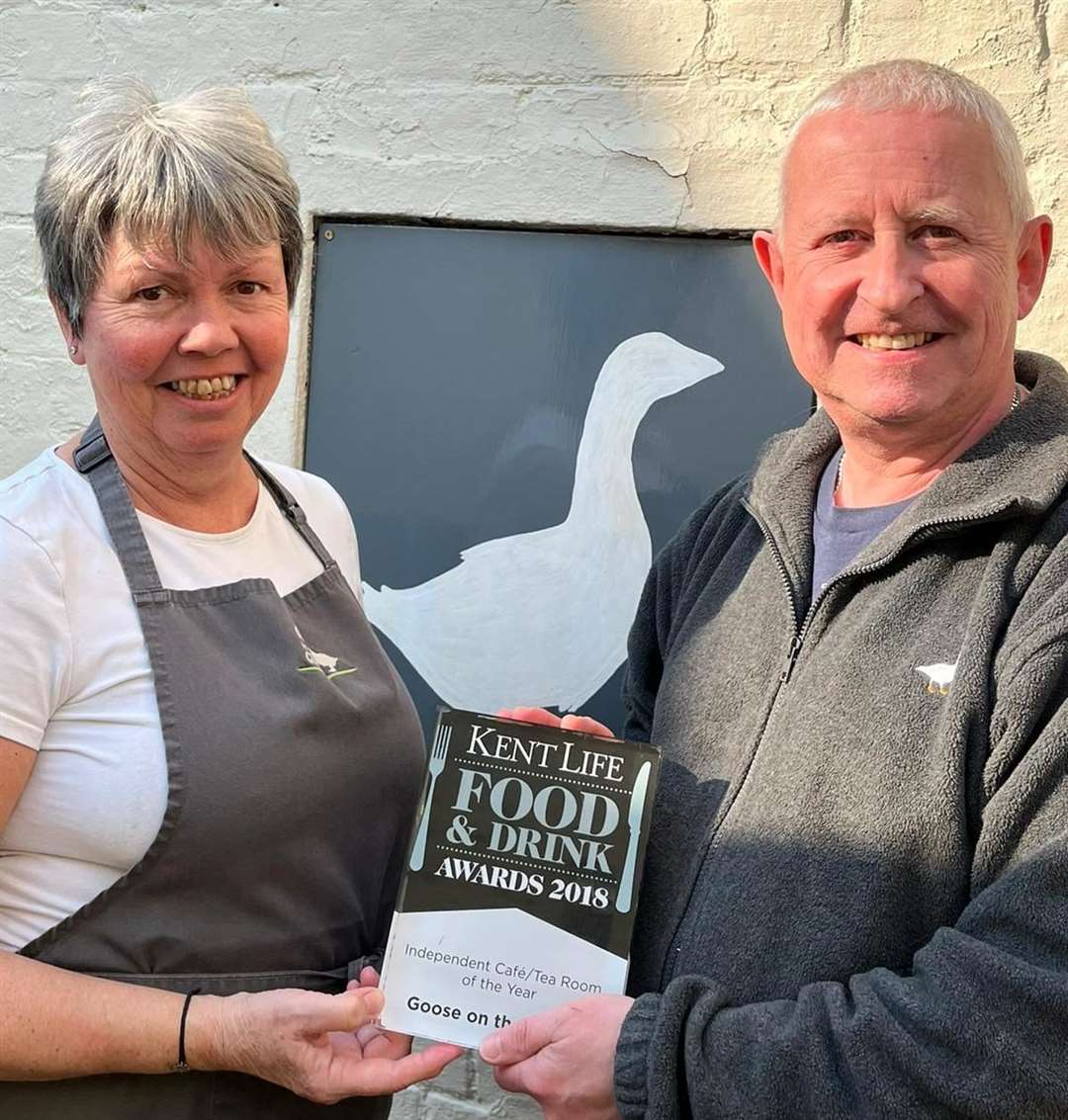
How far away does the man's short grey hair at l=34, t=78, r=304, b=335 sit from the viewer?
1.70m

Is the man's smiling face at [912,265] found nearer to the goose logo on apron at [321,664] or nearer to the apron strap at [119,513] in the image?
the goose logo on apron at [321,664]

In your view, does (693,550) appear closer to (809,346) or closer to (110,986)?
(809,346)

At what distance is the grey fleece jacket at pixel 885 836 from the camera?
4.54ft

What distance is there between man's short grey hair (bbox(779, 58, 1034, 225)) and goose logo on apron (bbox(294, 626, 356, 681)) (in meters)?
0.93

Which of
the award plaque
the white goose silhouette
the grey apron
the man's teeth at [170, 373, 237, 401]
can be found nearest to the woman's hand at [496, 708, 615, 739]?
the award plaque

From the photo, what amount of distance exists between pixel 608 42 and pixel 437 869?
1.62 metres

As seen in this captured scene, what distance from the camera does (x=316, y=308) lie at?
273cm

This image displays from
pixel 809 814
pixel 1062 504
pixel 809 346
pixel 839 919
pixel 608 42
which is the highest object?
pixel 608 42

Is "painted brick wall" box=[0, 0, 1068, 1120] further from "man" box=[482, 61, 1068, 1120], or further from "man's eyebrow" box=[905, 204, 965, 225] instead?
"man's eyebrow" box=[905, 204, 965, 225]

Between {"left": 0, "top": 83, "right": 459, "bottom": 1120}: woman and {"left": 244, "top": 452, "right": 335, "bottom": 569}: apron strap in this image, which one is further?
{"left": 244, "top": 452, "right": 335, "bottom": 569}: apron strap

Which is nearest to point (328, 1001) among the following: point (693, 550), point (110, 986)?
point (110, 986)

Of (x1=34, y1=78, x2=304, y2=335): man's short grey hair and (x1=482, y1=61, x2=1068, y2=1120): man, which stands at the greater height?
(x1=34, y1=78, x2=304, y2=335): man's short grey hair

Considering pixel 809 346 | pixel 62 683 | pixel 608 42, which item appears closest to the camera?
pixel 62 683

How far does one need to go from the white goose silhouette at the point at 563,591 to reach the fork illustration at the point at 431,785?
921 millimetres
